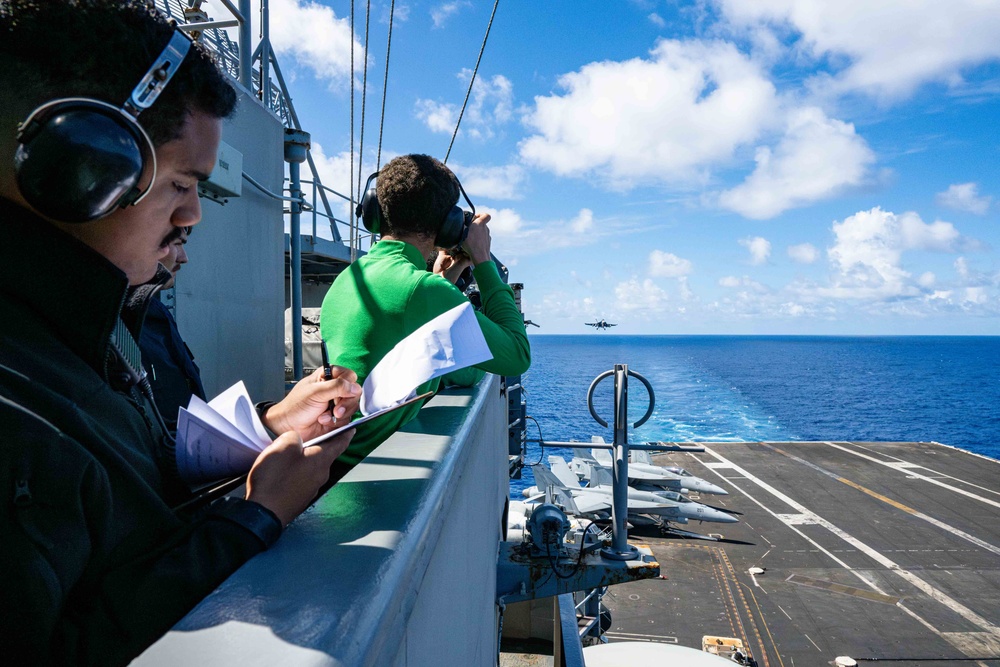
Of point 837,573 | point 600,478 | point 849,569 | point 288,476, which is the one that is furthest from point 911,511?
point 288,476

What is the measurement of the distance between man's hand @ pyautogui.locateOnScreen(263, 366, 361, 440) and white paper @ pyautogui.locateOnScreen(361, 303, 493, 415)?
0.26 ft

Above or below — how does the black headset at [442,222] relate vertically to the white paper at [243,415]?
above

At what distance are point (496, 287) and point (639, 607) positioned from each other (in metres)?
22.7

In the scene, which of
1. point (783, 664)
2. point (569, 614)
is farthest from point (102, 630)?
point (783, 664)

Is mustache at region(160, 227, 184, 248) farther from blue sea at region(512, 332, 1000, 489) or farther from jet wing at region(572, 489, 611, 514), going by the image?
blue sea at region(512, 332, 1000, 489)

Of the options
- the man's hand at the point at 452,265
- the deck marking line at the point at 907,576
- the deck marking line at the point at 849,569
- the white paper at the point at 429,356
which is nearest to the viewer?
the white paper at the point at 429,356

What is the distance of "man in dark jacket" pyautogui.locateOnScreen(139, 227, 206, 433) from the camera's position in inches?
72.5

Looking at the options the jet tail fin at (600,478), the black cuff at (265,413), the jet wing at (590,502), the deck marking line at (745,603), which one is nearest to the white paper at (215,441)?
the black cuff at (265,413)

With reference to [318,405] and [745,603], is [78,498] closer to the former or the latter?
[318,405]

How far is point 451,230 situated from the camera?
9.30 feet

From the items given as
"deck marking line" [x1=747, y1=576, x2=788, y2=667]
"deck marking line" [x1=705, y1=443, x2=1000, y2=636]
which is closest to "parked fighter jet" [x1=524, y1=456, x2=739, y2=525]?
"deck marking line" [x1=705, y1=443, x2=1000, y2=636]

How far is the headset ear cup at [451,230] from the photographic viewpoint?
2.81 m

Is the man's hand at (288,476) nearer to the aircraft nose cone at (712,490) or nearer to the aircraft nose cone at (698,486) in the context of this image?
the aircraft nose cone at (698,486)

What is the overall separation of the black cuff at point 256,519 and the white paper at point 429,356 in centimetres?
43
